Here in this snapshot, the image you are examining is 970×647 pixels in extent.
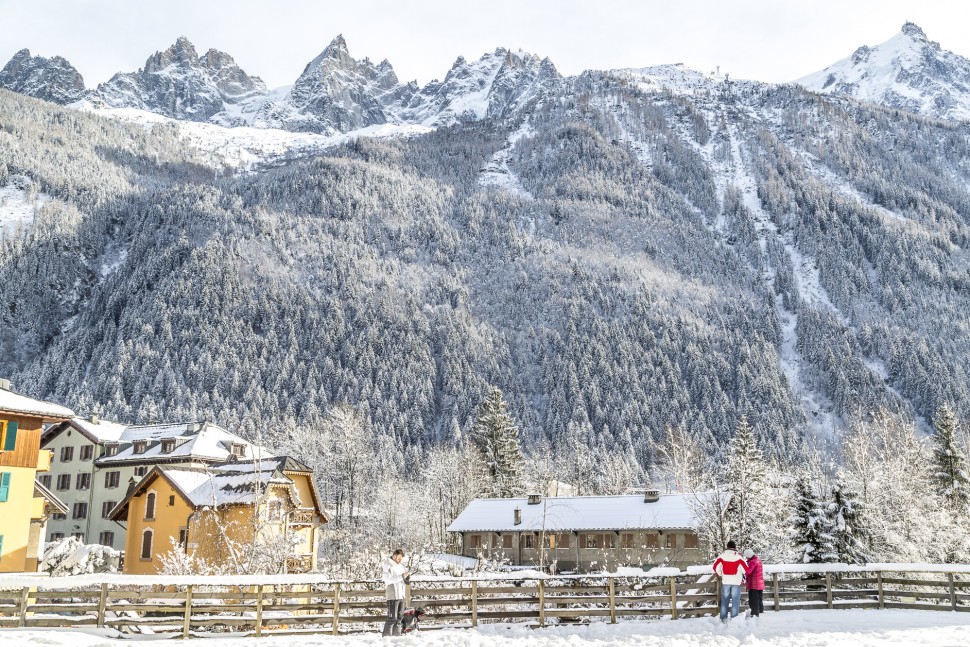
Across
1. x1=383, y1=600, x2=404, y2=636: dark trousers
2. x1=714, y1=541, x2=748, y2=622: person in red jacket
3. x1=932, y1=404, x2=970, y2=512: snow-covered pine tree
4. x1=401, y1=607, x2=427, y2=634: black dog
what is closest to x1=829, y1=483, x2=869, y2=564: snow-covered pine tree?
x1=714, y1=541, x2=748, y2=622: person in red jacket

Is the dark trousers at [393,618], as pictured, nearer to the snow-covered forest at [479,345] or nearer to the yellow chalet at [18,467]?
the yellow chalet at [18,467]

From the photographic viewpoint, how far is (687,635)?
18062 mm

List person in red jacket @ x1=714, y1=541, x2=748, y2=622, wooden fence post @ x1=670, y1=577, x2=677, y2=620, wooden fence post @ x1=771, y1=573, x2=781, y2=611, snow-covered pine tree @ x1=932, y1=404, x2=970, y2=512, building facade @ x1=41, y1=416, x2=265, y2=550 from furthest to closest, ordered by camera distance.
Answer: building facade @ x1=41, y1=416, x2=265, y2=550 < snow-covered pine tree @ x1=932, y1=404, x2=970, y2=512 < wooden fence post @ x1=771, y1=573, x2=781, y2=611 < wooden fence post @ x1=670, y1=577, x2=677, y2=620 < person in red jacket @ x1=714, y1=541, x2=748, y2=622

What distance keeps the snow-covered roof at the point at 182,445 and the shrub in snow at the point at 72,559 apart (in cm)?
1525

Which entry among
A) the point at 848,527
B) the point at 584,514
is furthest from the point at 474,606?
the point at 584,514

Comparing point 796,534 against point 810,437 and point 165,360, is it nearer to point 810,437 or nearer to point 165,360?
point 810,437

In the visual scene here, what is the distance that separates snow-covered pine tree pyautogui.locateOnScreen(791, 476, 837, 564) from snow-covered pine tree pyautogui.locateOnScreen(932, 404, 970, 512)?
1971 cm

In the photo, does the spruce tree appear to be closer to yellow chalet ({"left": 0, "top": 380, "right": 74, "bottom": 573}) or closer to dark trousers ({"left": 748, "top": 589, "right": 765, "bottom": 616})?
dark trousers ({"left": 748, "top": 589, "right": 765, "bottom": 616})

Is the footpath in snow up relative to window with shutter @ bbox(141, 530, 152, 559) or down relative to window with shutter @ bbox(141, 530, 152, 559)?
down

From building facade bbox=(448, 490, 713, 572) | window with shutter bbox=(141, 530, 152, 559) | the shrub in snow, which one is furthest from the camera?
building facade bbox=(448, 490, 713, 572)

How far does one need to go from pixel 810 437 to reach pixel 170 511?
125077 millimetres

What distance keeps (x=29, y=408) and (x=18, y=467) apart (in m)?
2.64

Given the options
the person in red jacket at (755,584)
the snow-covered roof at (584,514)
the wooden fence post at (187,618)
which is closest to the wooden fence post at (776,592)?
the person in red jacket at (755,584)

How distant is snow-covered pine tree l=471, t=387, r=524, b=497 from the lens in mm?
75812
